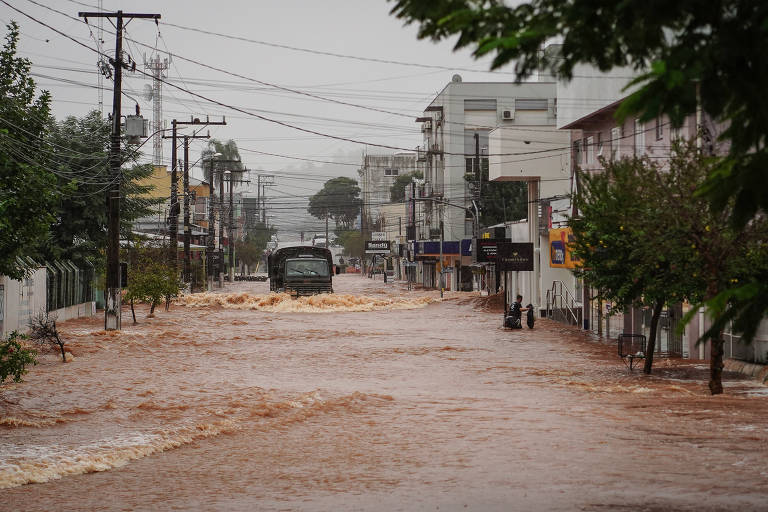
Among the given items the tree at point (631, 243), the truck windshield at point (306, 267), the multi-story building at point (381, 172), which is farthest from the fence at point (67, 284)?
the multi-story building at point (381, 172)

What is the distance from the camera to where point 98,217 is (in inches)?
1800

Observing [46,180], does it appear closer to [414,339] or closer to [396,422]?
[396,422]

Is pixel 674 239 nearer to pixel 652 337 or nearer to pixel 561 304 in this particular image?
pixel 652 337

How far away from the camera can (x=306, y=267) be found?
5953 cm

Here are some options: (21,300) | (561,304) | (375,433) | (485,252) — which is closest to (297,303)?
(485,252)

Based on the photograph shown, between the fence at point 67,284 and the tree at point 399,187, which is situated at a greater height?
the tree at point 399,187

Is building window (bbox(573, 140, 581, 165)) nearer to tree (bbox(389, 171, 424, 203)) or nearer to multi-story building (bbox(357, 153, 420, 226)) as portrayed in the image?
tree (bbox(389, 171, 424, 203))

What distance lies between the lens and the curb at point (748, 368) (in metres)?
21.3

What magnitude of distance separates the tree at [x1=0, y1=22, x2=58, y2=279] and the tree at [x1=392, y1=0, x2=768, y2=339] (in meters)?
12.7

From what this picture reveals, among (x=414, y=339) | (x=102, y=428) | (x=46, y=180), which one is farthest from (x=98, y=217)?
(x=102, y=428)

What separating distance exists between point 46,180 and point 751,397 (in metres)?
13.5

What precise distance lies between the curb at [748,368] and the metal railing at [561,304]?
17.2 meters

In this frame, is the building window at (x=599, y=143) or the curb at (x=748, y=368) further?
the building window at (x=599, y=143)

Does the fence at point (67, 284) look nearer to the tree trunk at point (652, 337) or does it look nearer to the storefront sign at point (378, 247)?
the tree trunk at point (652, 337)
